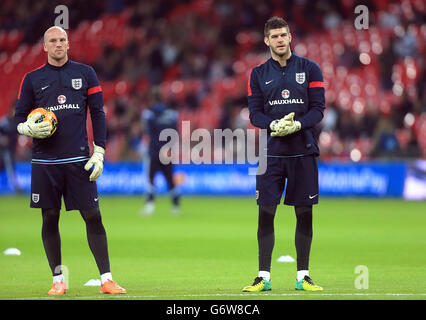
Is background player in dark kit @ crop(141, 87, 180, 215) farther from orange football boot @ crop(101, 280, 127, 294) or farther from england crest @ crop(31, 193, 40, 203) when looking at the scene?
orange football boot @ crop(101, 280, 127, 294)

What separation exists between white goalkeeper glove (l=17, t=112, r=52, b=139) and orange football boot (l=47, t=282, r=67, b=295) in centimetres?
138

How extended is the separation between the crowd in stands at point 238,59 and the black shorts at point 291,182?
612 inches

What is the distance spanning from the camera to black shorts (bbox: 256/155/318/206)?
809 centimetres

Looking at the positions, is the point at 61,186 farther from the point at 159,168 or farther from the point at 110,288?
the point at 159,168

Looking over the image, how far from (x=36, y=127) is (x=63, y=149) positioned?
385mm

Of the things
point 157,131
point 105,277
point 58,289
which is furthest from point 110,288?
point 157,131

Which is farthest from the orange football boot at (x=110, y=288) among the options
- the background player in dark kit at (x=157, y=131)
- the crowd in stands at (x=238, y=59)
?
the crowd in stands at (x=238, y=59)

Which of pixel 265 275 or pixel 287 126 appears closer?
pixel 287 126

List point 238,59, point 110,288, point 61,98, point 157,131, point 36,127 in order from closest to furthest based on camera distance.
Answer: point 36,127, point 110,288, point 61,98, point 157,131, point 238,59

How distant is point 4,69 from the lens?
3164cm

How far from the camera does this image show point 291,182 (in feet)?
26.7
